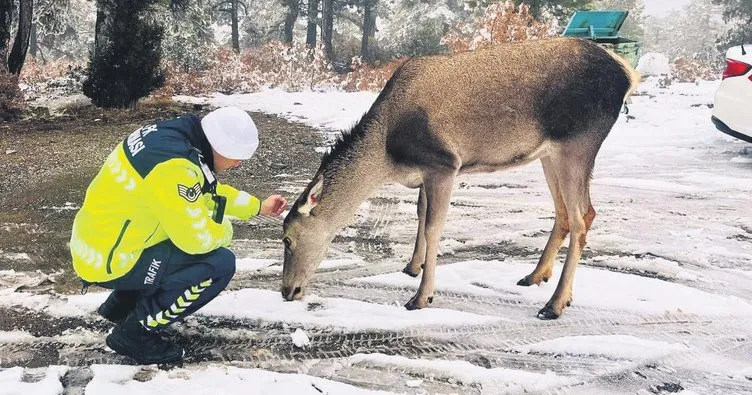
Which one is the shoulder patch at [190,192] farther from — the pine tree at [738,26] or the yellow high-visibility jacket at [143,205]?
the pine tree at [738,26]

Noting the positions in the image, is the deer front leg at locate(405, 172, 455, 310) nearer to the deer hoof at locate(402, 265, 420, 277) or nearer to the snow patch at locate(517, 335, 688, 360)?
the deer hoof at locate(402, 265, 420, 277)

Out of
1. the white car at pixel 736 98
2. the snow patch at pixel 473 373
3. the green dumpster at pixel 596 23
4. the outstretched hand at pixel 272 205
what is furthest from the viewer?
the green dumpster at pixel 596 23

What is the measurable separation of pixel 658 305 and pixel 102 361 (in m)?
3.86

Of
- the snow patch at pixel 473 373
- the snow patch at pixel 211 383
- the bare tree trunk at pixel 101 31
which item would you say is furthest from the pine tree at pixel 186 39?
the snow patch at pixel 473 373

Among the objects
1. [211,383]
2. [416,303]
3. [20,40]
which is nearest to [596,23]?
[416,303]

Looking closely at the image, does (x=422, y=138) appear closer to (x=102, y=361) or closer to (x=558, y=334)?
(x=558, y=334)

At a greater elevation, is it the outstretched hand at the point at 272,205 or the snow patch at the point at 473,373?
the outstretched hand at the point at 272,205

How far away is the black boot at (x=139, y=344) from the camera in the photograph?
3.72m

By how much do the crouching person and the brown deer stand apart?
1014 millimetres

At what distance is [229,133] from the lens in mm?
3643

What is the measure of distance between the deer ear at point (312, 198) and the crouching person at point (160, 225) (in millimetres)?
834

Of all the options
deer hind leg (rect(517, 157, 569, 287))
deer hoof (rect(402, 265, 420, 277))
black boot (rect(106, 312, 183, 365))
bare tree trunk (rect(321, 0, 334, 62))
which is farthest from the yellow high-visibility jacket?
bare tree trunk (rect(321, 0, 334, 62))

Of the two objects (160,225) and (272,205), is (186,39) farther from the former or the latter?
(160,225)

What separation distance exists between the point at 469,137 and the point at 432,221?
71 centimetres
